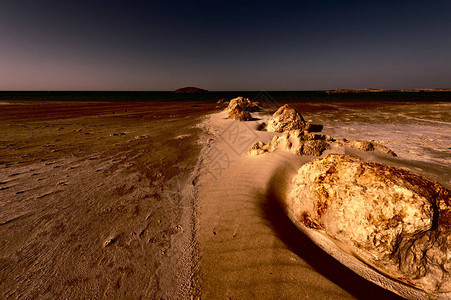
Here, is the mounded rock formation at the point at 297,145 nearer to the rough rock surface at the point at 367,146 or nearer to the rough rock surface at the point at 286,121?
the rough rock surface at the point at 367,146

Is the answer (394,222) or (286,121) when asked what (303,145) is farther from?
(286,121)

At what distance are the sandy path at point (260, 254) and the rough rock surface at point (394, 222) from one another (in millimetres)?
371

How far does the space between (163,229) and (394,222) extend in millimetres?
3249

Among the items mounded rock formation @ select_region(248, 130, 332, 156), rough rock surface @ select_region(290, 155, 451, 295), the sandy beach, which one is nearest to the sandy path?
the sandy beach

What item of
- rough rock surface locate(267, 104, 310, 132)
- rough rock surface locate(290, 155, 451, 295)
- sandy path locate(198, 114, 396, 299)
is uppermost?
rough rock surface locate(267, 104, 310, 132)

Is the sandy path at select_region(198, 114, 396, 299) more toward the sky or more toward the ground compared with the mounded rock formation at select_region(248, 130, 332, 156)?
more toward the ground

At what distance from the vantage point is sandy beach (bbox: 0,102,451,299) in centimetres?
207

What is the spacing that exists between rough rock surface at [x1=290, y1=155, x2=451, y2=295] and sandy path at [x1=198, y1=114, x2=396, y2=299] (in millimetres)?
371

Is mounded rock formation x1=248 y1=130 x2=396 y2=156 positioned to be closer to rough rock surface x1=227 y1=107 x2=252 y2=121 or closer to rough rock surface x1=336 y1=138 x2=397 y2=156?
rough rock surface x1=336 y1=138 x2=397 y2=156

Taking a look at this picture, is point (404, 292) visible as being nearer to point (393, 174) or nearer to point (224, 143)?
point (393, 174)

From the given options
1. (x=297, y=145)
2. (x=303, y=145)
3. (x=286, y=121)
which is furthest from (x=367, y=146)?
(x=286, y=121)

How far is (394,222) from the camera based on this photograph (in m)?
2.02

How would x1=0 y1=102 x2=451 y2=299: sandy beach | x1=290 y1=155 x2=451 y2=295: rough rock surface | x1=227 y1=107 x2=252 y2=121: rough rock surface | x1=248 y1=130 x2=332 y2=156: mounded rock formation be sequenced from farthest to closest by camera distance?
x1=227 y1=107 x2=252 y2=121: rough rock surface
x1=248 y1=130 x2=332 y2=156: mounded rock formation
x1=0 y1=102 x2=451 y2=299: sandy beach
x1=290 y1=155 x2=451 y2=295: rough rock surface

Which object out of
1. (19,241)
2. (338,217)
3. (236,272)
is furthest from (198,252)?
(19,241)
